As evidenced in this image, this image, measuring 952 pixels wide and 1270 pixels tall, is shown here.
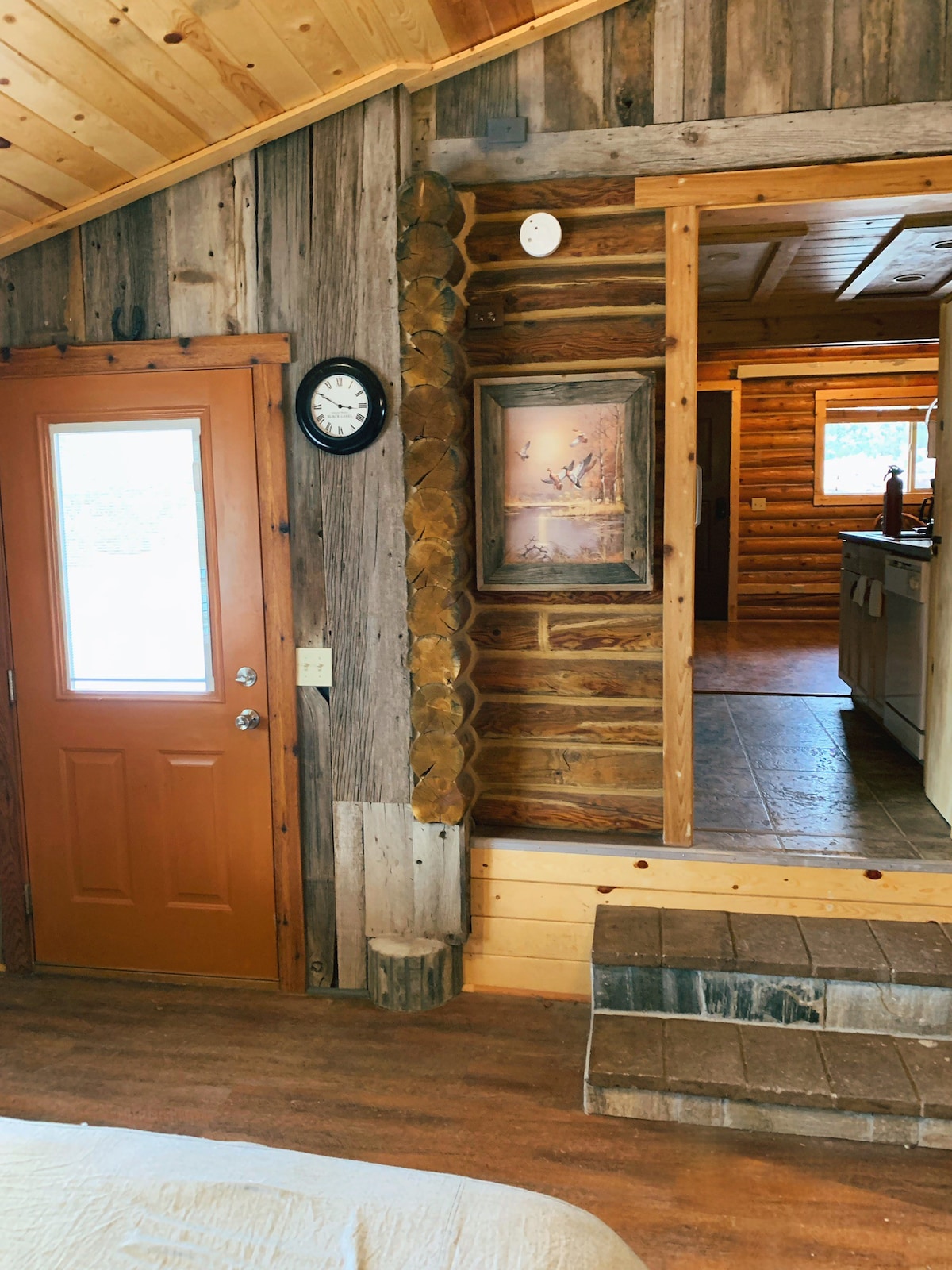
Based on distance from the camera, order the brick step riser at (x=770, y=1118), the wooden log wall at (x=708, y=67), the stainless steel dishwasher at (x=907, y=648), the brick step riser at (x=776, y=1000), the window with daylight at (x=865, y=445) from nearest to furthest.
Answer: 1. the brick step riser at (x=770, y=1118)
2. the brick step riser at (x=776, y=1000)
3. the wooden log wall at (x=708, y=67)
4. the stainless steel dishwasher at (x=907, y=648)
5. the window with daylight at (x=865, y=445)

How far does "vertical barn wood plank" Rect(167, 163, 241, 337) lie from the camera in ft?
9.89

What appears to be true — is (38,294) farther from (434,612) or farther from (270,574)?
(434,612)

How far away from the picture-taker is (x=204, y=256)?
3.04 metres

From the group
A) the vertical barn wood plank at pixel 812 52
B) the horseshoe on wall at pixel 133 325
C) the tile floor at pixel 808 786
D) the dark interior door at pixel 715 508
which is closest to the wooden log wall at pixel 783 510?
the dark interior door at pixel 715 508

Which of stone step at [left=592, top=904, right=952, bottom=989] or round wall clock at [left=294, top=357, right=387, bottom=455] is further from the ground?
round wall clock at [left=294, top=357, right=387, bottom=455]

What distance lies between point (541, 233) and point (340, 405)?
0.82 meters

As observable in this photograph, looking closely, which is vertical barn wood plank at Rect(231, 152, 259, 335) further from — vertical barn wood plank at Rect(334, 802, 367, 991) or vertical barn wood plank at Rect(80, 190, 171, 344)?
vertical barn wood plank at Rect(334, 802, 367, 991)

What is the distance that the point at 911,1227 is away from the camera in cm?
212

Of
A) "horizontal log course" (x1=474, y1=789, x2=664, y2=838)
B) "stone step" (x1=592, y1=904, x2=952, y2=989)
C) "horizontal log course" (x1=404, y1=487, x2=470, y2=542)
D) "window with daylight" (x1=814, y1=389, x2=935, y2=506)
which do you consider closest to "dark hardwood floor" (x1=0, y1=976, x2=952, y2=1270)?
"stone step" (x1=592, y1=904, x2=952, y2=989)

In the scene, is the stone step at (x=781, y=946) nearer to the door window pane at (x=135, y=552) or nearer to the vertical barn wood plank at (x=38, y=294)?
the door window pane at (x=135, y=552)

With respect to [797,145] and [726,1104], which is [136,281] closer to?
[797,145]

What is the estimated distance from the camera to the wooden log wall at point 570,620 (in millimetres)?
2984

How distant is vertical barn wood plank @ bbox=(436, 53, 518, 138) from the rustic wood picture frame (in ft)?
2.56

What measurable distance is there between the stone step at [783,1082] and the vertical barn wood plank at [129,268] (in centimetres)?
265
